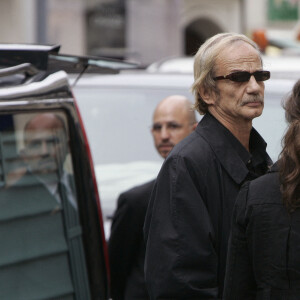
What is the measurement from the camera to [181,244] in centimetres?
300

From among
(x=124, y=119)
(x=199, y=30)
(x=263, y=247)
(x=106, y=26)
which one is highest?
(x=263, y=247)

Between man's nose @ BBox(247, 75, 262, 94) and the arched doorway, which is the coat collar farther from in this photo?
the arched doorway

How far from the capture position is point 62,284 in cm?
307

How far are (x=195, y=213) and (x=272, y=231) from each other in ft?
1.24

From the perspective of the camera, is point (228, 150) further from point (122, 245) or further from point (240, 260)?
point (122, 245)

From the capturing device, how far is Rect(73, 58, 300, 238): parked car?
212 inches

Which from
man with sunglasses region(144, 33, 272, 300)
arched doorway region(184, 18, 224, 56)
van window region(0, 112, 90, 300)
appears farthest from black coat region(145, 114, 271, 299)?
arched doorway region(184, 18, 224, 56)

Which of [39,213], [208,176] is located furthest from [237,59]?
[39,213]

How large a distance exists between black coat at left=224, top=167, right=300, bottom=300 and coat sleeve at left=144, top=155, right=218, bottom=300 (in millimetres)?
158

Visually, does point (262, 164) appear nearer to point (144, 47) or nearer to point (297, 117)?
point (297, 117)

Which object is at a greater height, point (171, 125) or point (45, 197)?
point (45, 197)

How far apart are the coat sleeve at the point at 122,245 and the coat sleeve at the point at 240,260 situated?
1.39 m

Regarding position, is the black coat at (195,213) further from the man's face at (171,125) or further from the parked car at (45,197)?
the man's face at (171,125)

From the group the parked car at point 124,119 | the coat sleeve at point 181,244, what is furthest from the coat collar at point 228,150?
the parked car at point 124,119
